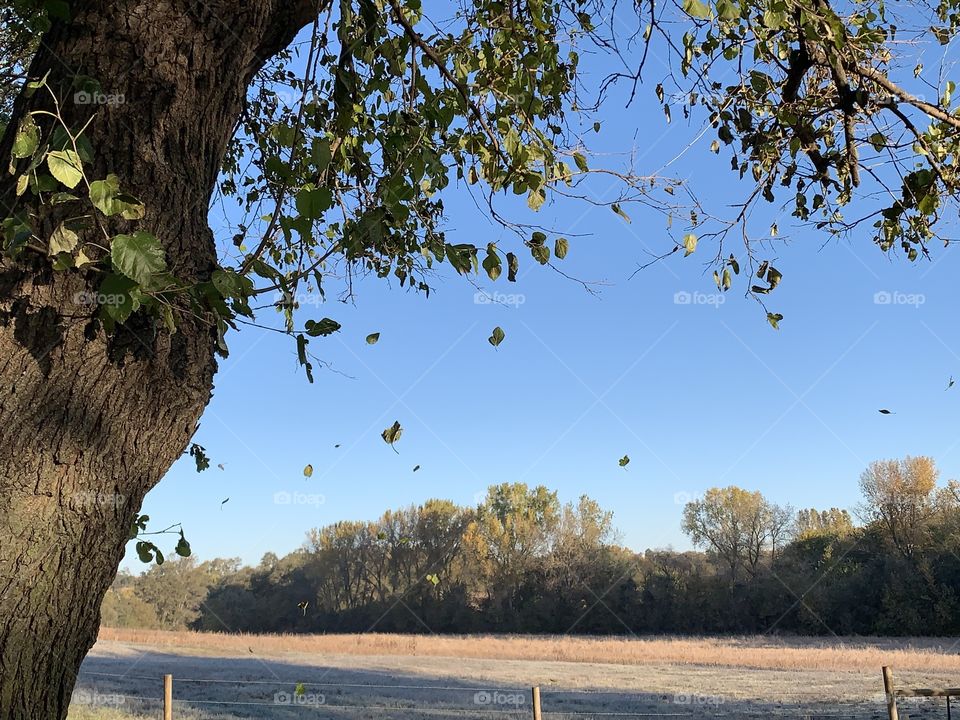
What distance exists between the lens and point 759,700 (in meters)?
16.7

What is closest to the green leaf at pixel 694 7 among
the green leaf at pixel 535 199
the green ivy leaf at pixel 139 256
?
the green leaf at pixel 535 199

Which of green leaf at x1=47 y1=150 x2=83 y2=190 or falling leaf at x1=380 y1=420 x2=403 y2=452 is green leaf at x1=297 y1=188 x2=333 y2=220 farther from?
falling leaf at x1=380 y1=420 x2=403 y2=452

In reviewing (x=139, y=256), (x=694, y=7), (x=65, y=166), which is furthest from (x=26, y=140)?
(x=694, y=7)

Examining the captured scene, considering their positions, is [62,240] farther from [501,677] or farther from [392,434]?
[501,677]

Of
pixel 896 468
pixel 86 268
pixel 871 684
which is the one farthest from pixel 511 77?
pixel 896 468

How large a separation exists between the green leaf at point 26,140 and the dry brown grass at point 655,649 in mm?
26370

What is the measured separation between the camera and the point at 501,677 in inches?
874

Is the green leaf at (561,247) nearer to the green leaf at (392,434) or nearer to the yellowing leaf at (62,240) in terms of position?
the green leaf at (392,434)

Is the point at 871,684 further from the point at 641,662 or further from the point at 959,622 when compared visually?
the point at 959,622

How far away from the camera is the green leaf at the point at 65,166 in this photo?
57.8 inches

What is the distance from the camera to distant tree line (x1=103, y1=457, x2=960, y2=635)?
124 feet

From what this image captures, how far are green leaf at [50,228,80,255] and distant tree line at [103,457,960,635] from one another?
37434mm

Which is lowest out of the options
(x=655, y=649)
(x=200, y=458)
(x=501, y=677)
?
(x=655, y=649)

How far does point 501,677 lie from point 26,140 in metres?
23.1
